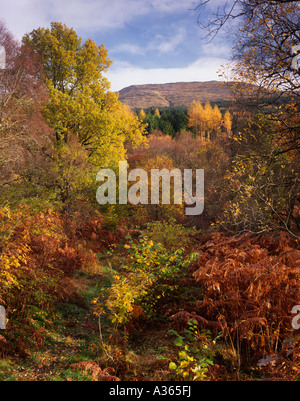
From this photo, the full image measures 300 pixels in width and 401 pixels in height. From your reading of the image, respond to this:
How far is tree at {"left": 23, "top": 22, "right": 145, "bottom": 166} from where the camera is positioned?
1323 cm

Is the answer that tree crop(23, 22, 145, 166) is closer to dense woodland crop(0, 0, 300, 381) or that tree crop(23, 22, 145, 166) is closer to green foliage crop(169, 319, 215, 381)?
dense woodland crop(0, 0, 300, 381)

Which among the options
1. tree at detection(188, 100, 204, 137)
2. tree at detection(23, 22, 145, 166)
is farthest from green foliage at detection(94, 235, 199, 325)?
tree at detection(188, 100, 204, 137)

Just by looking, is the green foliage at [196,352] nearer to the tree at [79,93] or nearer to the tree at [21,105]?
the tree at [21,105]

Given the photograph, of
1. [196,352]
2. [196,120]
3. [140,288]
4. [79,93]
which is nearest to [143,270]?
[140,288]

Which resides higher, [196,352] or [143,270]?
[143,270]

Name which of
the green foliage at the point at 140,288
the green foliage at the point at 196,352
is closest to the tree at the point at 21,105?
the green foliage at the point at 140,288

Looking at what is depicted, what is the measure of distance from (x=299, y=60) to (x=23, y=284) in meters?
7.07

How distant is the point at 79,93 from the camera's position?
13.8 meters

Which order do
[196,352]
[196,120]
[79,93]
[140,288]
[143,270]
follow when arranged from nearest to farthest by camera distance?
[196,352] → [140,288] → [143,270] → [79,93] → [196,120]

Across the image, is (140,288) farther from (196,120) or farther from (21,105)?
(196,120)

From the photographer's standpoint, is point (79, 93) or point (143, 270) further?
point (79, 93)
